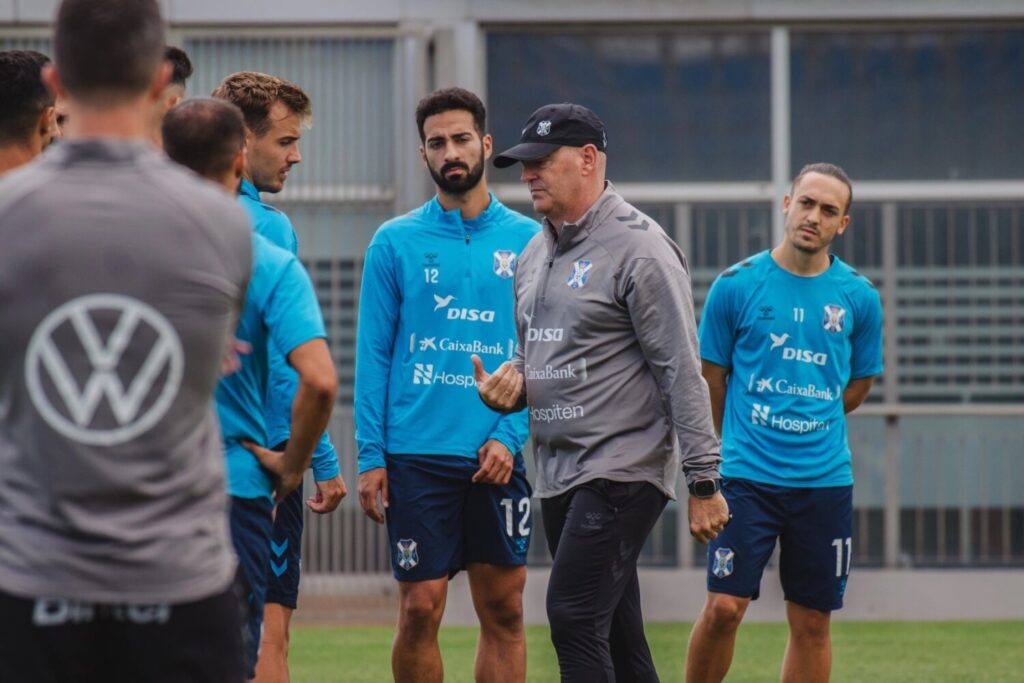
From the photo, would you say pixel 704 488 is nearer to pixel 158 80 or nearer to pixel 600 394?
pixel 600 394

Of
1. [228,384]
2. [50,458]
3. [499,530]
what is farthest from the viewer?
[499,530]

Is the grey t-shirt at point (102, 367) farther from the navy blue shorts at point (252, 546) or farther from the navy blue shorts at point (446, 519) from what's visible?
the navy blue shorts at point (446, 519)

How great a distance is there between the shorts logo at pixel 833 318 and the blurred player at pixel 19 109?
3.32m

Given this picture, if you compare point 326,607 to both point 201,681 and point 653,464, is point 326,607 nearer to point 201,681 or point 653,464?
point 653,464

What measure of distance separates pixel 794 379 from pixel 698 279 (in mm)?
5409

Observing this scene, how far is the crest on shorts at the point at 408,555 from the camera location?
612 cm

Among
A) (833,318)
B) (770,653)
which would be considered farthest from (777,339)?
(770,653)

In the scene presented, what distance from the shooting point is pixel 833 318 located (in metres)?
6.65

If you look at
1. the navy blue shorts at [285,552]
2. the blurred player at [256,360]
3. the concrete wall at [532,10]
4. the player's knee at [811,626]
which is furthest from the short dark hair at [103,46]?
the concrete wall at [532,10]

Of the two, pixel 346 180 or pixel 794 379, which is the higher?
pixel 346 180

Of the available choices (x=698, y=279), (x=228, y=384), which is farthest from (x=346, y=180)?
(x=228, y=384)

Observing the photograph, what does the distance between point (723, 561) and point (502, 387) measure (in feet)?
5.54

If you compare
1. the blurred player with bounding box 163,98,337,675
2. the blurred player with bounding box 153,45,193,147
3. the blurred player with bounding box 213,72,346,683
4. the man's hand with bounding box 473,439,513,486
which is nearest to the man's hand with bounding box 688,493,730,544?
the man's hand with bounding box 473,439,513,486

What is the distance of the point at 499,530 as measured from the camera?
6160mm
